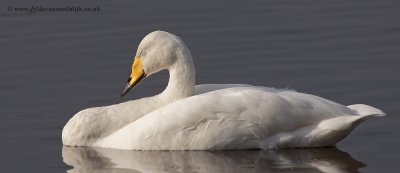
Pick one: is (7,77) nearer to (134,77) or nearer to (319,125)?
(134,77)

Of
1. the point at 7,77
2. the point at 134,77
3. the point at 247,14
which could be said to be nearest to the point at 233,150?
the point at 134,77

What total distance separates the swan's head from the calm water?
1072mm

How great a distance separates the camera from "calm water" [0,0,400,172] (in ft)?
43.6

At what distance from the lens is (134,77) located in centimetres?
1437

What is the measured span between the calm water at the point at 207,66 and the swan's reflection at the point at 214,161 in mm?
12

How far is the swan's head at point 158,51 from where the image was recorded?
1402cm

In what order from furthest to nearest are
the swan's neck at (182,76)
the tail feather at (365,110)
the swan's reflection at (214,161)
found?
the swan's neck at (182,76) → the tail feather at (365,110) → the swan's reflection at (214,161)

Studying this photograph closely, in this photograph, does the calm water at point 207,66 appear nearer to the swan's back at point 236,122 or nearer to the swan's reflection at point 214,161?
the swan's reflection at point 214,161

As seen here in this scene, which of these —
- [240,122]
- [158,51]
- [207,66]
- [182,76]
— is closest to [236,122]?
[240,122]

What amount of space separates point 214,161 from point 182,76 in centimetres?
119

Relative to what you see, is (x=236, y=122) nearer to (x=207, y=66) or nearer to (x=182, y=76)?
(x=182, y=76)

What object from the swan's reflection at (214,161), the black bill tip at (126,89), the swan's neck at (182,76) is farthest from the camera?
the black bill tip at (126,89)

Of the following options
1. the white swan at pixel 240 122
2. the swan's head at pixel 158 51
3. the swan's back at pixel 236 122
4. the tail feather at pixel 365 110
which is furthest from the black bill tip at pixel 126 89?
the tail feather at pixel 365 110

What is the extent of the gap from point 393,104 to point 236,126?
2.08 m
